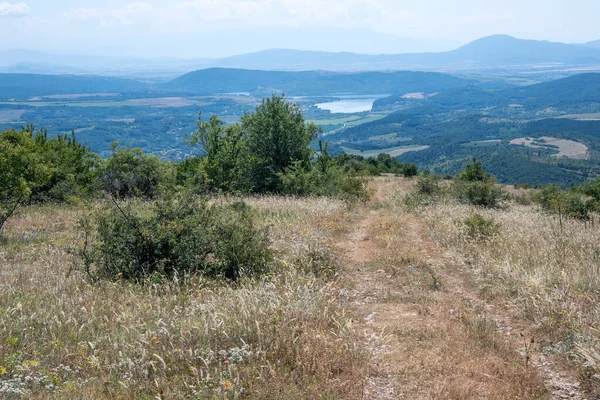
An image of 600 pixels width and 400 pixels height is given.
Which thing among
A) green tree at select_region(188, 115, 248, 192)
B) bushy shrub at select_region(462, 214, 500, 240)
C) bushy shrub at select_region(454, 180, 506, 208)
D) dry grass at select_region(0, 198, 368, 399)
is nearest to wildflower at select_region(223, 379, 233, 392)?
dry grass at select_region(0, 198, 368, 399)

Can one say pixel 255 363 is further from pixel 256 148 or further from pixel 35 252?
pixel 256 148

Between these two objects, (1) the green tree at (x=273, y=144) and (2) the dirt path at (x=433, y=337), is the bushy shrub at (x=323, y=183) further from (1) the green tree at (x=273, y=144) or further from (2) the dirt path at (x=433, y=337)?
(2) the dirt path at (x=433, y=337)

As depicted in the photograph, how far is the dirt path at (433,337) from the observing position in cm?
412

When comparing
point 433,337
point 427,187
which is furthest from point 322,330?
point 427,187

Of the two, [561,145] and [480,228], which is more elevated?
[480,228]

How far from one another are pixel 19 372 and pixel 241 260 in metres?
3.49

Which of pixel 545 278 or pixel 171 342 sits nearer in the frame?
pixel 171 342

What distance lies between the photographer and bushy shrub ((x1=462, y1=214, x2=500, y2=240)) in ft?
31.1

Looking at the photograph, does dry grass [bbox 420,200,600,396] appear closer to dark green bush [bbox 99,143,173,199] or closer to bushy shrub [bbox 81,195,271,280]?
bushy shrub [bbox 81,195,271,280]

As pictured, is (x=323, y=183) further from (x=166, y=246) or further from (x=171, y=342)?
(x=171, y=342)

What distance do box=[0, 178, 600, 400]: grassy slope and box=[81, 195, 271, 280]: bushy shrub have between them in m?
0.46

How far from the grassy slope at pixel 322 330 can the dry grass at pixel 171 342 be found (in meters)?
0.02

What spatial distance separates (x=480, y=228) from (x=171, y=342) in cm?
772

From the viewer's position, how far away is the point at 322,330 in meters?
4.80
